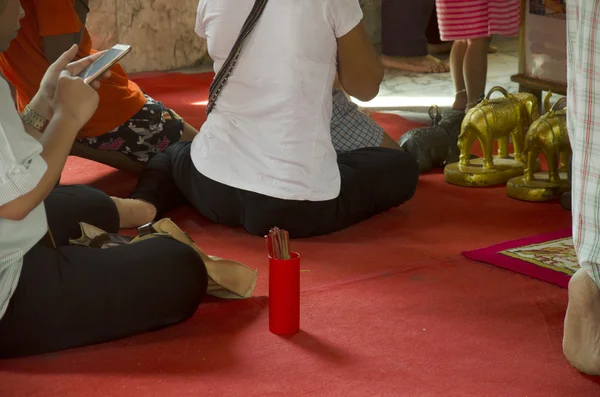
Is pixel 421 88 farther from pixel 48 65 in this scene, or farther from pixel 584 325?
pixel 584 325

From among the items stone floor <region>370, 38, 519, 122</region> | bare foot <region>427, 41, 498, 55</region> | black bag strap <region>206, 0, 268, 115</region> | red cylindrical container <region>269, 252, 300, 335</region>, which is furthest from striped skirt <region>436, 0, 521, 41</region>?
bare foot <region>427, 41, 498, 55</region>

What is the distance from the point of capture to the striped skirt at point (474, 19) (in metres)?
3.59

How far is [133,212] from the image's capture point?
2611 mm

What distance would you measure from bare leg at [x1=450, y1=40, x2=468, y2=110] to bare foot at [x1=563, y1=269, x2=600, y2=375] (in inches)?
83.6

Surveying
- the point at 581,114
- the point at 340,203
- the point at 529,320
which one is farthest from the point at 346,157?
the point at 581,114

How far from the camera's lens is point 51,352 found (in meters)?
1.83

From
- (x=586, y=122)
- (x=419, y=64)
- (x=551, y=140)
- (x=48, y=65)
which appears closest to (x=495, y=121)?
(x=551, y=140)

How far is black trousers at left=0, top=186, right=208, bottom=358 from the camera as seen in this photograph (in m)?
1.76

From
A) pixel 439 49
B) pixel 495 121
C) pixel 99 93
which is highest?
pixel 99 93

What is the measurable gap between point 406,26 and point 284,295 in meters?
3.89

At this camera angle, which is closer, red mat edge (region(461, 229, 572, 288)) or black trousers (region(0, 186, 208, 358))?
black trousers (region(0, 186, 208, 358))

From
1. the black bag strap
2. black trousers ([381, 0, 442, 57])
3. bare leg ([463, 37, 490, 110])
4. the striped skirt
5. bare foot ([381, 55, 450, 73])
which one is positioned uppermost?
the black bag strap

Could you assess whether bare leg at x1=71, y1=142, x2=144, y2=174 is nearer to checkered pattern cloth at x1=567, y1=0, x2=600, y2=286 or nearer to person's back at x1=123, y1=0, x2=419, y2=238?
person's back at x1=123, y1=0, x2=419, y2=238

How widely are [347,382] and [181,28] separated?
14.0ft
